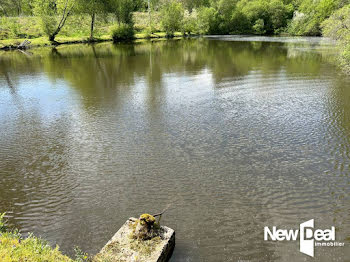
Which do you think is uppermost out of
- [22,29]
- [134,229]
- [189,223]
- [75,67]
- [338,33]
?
[22,29]

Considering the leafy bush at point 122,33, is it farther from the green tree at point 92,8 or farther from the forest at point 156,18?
the green tree at point 92,8

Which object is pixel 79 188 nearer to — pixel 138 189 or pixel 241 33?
pixel 138 189

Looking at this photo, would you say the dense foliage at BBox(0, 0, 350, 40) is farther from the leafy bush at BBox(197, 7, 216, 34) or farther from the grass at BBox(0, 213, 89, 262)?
the grass at BBox(0, 213, 89, 262)

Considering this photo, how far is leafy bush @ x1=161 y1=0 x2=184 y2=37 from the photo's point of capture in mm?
85162

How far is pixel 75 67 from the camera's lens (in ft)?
111

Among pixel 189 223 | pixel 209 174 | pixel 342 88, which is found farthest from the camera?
pixel 342 88

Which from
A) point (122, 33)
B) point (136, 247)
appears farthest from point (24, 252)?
point (122, 33)

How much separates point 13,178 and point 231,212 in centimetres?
878

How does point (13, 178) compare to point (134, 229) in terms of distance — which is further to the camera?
point (13, 178)

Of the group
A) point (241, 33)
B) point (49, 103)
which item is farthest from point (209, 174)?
point (241, 33)

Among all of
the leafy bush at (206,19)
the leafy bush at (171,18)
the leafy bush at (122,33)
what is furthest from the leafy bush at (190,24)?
the leafy bush at (122,33)

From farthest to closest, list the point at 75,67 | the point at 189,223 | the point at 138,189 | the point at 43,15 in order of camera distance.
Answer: the point at 43,15 < the point at 75,67 < the point at 138,189 < the point at 189,223
